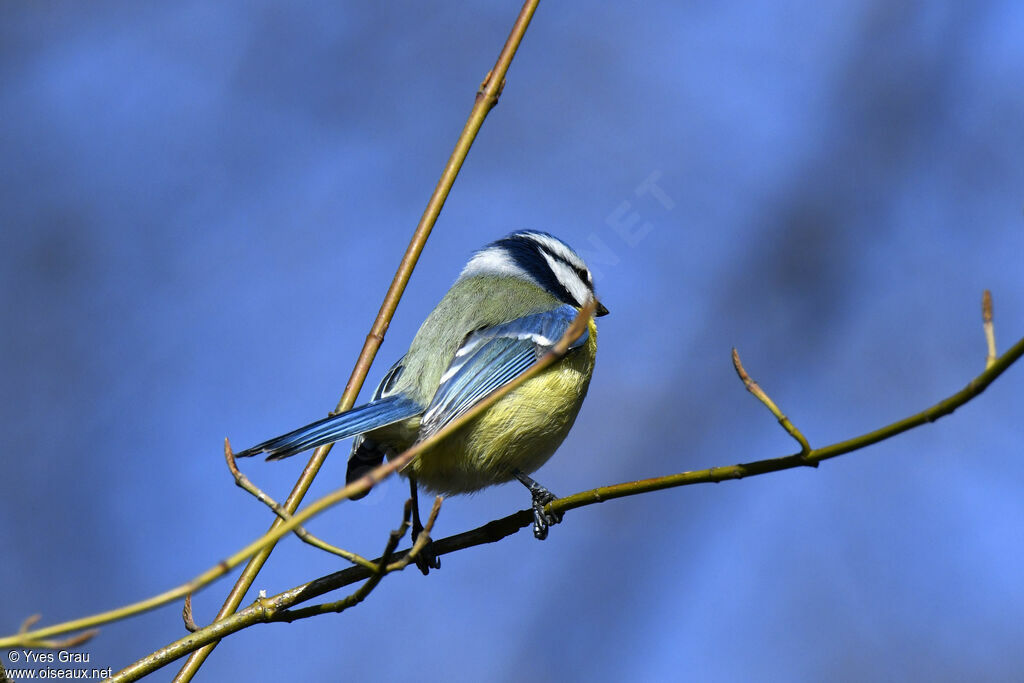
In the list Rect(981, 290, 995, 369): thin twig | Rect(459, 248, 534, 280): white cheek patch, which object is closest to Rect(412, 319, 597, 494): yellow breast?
Rect(459, 248, 534, 280): white cheek patch

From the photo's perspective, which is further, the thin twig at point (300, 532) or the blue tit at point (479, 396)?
the blue tit at point (479, 396)

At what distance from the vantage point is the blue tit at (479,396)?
2.27m

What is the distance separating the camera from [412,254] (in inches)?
71.7

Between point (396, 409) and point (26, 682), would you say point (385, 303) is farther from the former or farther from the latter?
point (26, 682)

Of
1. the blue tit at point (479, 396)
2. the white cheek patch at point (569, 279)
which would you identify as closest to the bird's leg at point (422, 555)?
the blue tit at point (479, 396)

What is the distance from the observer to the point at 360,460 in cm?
238

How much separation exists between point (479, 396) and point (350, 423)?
43 cm

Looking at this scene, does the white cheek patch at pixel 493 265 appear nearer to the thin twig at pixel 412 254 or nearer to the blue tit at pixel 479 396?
the blue tit at pixel 479 396

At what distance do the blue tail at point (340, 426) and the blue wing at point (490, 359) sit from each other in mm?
69

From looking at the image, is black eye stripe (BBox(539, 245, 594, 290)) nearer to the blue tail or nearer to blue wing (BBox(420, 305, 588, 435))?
blue wing (BBox(420, 305, 588, 435))

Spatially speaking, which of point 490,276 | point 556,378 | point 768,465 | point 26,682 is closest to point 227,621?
point 26,682

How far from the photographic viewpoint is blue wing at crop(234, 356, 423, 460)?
1.76 meters

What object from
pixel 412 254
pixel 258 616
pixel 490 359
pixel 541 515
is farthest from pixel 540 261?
pixel 258 616

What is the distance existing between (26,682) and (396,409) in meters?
0.96
